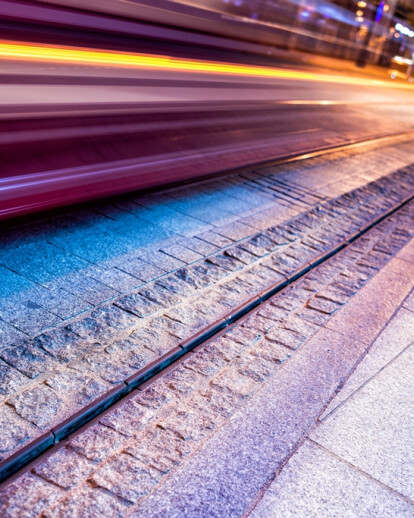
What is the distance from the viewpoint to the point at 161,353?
10.7ft

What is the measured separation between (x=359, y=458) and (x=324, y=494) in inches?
14.0

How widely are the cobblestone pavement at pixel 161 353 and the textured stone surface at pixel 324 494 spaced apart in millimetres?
392

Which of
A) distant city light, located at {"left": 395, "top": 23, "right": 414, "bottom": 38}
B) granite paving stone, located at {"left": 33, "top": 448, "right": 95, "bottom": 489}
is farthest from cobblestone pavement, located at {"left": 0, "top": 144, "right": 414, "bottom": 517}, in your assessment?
distant city light, located at {"left": 395, "top": 23, "right": 414, "bottom": 38}

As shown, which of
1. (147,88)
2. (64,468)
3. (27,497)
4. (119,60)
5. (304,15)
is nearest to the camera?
(27,497)

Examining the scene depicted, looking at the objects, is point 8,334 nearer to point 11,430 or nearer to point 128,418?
point 11,430

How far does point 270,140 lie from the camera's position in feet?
28.0

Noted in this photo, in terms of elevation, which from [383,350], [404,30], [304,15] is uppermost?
[404,30]

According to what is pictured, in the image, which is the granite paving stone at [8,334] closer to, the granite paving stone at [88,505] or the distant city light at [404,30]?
the granite paving stone at [88,505]

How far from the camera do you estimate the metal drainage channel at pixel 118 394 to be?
7.68 feet

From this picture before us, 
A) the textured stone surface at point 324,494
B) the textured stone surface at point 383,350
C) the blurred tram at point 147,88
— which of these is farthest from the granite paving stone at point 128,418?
the blurred tram at point 147,88

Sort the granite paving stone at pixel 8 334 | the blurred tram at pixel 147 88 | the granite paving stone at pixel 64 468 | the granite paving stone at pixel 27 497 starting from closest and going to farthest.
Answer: the granite paving stone at pixel 27 497, the granite paving stone at pixel 64 468, the granite paving stone at pixel 8 334, the blurred tram at pixel 147 88

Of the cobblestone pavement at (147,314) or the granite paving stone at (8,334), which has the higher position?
the cobblestone pavement at (147,314)

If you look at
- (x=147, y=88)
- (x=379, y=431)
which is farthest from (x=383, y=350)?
(x=147, y=88)

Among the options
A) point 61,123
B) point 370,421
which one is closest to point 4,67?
point 61,123
